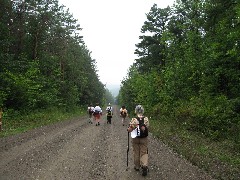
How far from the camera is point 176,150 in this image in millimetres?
13000

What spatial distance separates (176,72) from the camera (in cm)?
2652

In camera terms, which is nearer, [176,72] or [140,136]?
[140,136]

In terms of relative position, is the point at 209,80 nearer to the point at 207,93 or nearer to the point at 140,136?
the point at 207,93

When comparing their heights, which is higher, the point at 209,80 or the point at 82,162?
the point at 209,80

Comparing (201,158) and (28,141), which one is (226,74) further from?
(28,141)

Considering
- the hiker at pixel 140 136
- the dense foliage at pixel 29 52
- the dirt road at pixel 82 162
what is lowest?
the dirt road at pixel 82 162

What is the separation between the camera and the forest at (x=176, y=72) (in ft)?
52.4

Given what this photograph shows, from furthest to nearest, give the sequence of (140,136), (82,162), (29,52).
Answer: (29,52)
(82,162)
(140,136)

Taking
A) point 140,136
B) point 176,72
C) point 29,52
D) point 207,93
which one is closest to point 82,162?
point 140,136

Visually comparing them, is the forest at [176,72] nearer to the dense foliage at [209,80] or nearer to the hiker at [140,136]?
the dense foliage at [209,80]

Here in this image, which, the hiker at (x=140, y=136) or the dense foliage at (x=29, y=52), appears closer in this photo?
the hiker at (x=140, y=136)

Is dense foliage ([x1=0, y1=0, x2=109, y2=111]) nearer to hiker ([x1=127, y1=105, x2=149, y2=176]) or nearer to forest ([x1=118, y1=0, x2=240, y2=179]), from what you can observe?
forest ([x1=118, y1=0, x2=240, y2=179])

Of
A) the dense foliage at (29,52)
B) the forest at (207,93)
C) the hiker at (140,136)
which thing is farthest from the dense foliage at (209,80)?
the dense foliage at (29,52)

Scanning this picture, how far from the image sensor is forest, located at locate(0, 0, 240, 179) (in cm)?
1596
